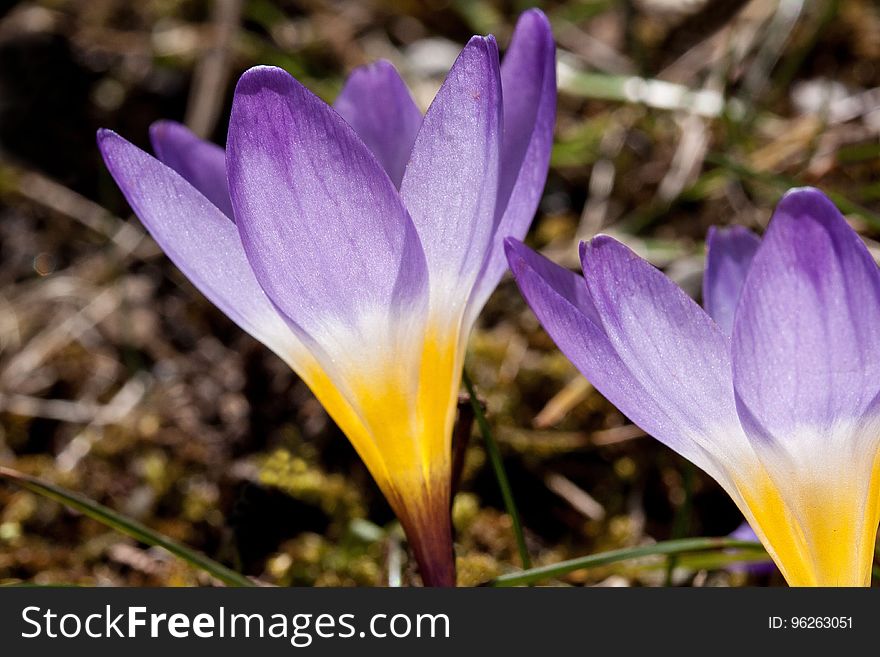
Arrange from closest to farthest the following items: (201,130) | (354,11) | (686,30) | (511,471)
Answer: (511,471)
(201,130)
(686,30)
(354,11)

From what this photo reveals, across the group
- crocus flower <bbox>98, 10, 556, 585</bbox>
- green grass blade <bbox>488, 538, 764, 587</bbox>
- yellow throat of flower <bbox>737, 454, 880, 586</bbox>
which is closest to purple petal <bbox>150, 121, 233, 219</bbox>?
crocus flower <bbox>98, 10, 556, 585</bbox>

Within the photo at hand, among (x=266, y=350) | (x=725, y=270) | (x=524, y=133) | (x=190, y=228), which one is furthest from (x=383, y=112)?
(x=266, y=350)

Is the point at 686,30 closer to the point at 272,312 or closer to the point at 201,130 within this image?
the point at 201,130

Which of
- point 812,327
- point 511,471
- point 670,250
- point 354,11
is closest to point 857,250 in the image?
point 812,327

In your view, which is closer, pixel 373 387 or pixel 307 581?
pixel 373 387

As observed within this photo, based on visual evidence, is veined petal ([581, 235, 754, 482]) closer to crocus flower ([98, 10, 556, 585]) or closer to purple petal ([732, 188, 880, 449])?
purple petal ([732, 188, 880, 449])

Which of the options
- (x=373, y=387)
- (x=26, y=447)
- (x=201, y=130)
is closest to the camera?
(x=373, y=387)
